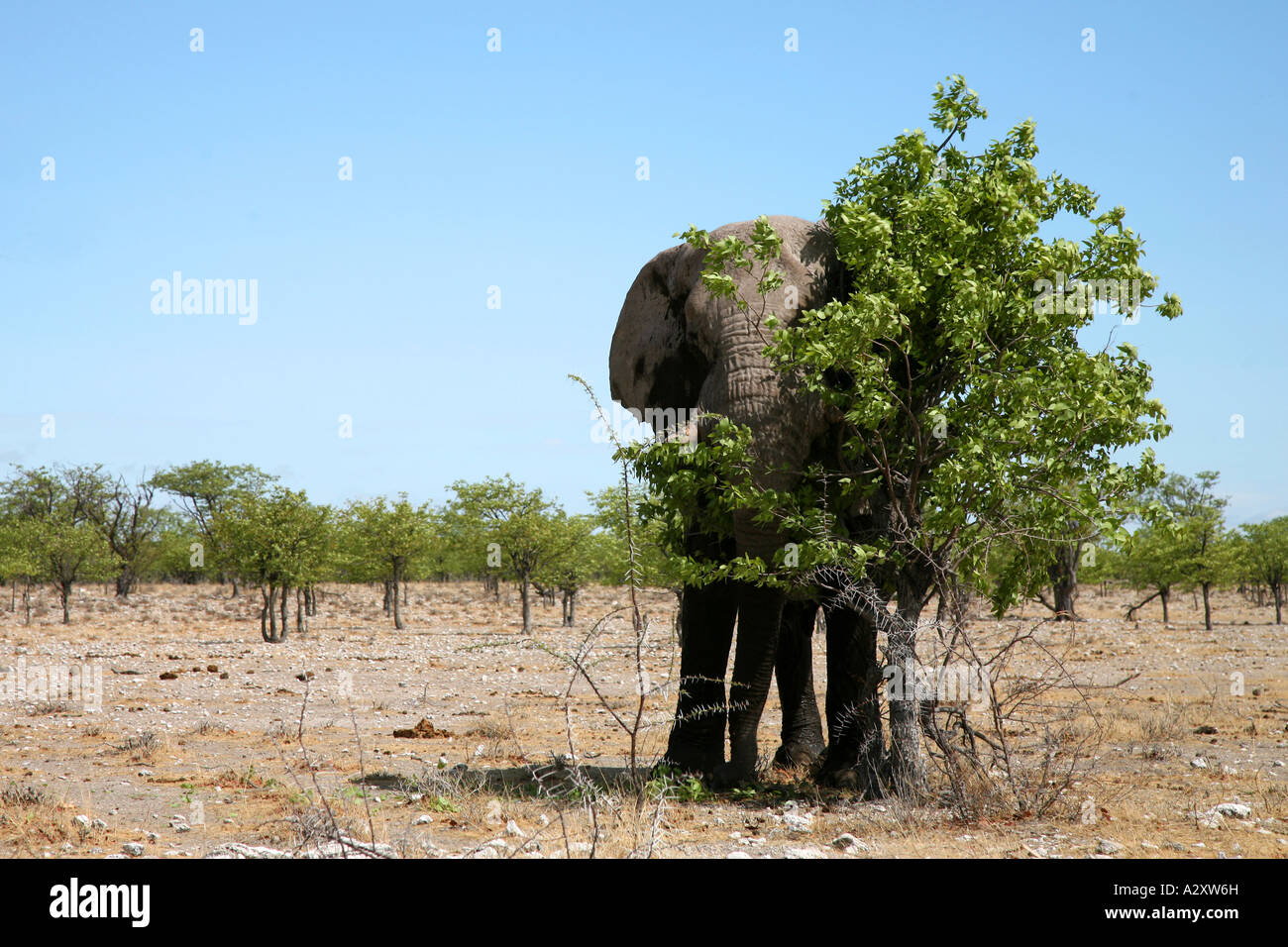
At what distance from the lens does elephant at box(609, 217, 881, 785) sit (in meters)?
8.95

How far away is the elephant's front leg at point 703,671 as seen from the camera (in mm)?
9969

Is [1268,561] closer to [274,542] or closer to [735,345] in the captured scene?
[274,542]

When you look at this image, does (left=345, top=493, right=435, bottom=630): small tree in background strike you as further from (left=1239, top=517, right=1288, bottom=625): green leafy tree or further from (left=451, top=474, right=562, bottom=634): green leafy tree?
(left=1239, top=517, right=1288, bottom=625): green leafy tree

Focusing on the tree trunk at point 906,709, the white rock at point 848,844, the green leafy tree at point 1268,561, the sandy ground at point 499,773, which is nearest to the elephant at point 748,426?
the tree trunk at point 906,709

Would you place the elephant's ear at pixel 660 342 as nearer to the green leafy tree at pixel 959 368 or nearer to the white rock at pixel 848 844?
the green leafy tree at pixel 959 368

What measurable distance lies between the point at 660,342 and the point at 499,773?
15.2 ft

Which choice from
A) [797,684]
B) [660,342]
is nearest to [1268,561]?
[797,684]

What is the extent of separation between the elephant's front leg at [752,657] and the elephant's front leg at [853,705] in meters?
0.70

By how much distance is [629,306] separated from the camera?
11594mm

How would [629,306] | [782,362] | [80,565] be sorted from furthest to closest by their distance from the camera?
1. [80,565]
2. [629,306]
3. [782,362]

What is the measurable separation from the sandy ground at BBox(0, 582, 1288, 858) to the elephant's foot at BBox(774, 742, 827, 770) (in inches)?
30.9
